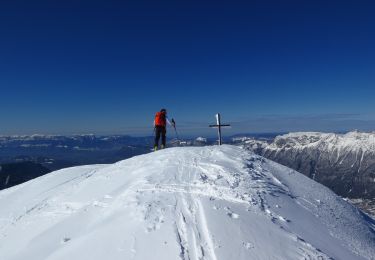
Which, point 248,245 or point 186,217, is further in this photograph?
point 186,217

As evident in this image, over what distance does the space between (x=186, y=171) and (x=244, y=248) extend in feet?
24.1

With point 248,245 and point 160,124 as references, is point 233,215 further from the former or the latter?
point 160,124

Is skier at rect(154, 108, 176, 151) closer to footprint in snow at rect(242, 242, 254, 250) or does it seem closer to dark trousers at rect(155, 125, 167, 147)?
dark trousers at rect(155, 125, 167, 147)

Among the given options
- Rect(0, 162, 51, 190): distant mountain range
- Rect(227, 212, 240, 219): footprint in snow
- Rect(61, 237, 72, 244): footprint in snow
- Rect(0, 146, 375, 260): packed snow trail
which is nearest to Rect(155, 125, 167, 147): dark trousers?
Rect(0, 146, 375, 260): packed snow trail

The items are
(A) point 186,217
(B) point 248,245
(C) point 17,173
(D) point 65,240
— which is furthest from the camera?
(C) point 17,173

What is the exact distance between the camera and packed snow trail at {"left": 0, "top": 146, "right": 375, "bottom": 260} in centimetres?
1062

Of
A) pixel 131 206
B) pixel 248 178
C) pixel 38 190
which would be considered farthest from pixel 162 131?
pixel 131 206

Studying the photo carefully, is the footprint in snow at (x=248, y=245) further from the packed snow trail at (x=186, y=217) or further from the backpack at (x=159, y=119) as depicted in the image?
the backpack at (x=159, y=119)

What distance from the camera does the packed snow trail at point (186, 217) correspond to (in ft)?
34.8

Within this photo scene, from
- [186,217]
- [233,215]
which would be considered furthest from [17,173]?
[233,215]

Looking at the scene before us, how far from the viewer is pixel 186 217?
40.0 feet

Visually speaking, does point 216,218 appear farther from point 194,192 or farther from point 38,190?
point 38,190

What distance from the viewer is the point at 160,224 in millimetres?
11680

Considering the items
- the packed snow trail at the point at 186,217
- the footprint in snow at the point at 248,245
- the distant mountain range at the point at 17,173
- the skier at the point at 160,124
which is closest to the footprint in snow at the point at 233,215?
the packed snow trail at the point at 186,217
